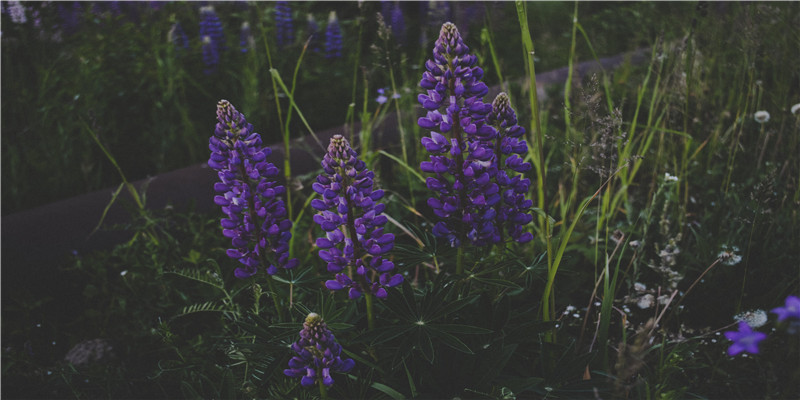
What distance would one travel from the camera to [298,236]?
278cm

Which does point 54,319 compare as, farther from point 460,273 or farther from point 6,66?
point 6,66

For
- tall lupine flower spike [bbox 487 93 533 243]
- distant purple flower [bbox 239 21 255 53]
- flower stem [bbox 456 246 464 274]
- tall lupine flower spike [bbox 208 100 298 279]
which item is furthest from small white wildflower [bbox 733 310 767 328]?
distant purple flower [bbox 239 21 255 53]

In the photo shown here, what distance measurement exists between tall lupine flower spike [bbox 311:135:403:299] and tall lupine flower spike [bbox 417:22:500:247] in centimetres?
17

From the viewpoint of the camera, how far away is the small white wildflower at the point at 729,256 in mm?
2136

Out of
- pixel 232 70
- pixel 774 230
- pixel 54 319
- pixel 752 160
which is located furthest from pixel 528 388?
pixel 232 70

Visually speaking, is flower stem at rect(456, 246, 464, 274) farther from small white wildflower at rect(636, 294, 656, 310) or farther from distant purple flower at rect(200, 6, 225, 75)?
distant purple flower at rect(200, 6, 225, 75)

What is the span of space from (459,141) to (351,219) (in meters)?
0.35

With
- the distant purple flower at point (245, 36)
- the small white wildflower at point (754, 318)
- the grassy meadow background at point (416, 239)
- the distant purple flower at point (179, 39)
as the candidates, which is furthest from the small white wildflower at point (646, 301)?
the distant purple flower at point (179, 39)

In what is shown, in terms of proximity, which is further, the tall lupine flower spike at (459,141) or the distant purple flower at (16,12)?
the distant purple flower at (16,12)

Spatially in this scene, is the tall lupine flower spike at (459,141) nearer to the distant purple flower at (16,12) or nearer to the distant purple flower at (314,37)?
the distant purple flower at (314,37)

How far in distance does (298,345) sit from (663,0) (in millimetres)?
6867

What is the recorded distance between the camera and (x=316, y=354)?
4.79 ft

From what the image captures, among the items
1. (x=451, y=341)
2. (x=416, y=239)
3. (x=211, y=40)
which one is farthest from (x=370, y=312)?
(x=211, y=40)

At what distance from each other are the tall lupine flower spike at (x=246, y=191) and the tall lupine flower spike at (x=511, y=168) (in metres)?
0.61
